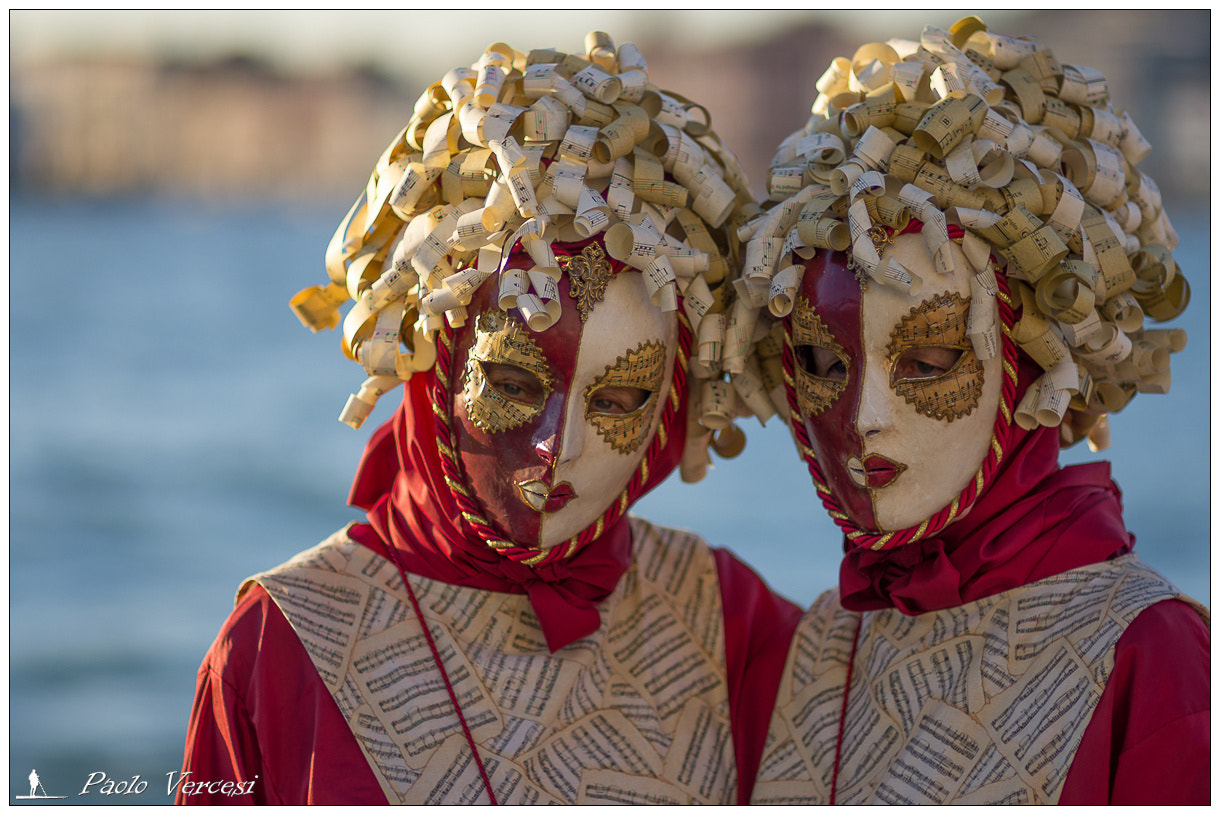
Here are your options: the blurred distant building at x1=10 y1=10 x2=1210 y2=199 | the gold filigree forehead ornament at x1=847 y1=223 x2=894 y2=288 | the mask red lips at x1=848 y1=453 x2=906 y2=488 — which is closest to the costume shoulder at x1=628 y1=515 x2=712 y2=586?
the mask red lips at x1=848 y1=453 x2=906 y2=488

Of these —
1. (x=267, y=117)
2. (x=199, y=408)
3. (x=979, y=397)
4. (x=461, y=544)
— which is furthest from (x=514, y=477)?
(x=267, y=117)

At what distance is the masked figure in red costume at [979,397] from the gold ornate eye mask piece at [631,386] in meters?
0.29

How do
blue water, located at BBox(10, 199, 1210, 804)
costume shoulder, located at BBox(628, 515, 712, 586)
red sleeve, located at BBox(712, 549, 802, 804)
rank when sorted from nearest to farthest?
red sleeve, located at BBox(712, 549, 802, 804) → costume shoulder, located at BBox(628, 515, 712, 586) → blue water, located at BBox(10, 199, 1210, 804)

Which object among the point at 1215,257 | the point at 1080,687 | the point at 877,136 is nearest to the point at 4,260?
the point at 877,136

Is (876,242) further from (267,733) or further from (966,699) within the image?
(267,733)

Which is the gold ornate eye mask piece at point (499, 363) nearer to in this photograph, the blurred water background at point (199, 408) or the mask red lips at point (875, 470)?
the mask red lips at point (875, 470)

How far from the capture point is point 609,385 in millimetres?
3344

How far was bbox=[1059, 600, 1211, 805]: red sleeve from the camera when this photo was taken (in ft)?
9.77

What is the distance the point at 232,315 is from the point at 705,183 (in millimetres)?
18053

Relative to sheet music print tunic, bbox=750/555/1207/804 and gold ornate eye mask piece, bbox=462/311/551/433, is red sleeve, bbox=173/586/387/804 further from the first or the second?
sheet music print tunic, bbox=750/555/1207/804

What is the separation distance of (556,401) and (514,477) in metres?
0.20

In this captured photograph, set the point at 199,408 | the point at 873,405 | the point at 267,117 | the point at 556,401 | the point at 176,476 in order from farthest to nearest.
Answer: the point at 267,117, the point at 199,408, the point at 176,476, the point at 556,401, the point at 873,405

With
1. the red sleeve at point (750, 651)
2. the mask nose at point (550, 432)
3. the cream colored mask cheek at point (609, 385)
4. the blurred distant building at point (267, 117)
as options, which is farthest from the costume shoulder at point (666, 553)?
the blurred distant building at point (267, 117)

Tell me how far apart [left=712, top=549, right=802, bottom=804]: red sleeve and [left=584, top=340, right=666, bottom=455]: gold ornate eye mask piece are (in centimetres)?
63
